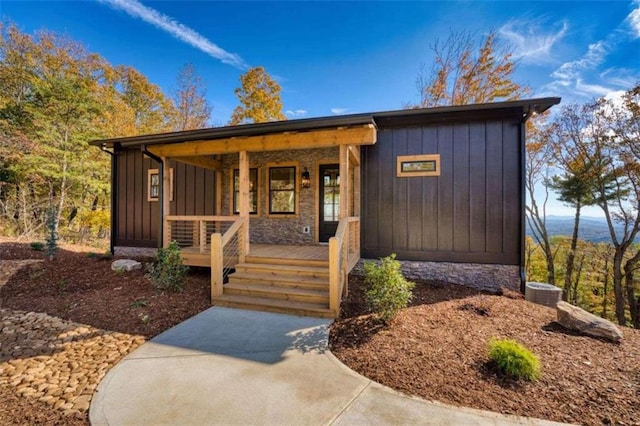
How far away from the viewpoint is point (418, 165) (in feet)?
20.0

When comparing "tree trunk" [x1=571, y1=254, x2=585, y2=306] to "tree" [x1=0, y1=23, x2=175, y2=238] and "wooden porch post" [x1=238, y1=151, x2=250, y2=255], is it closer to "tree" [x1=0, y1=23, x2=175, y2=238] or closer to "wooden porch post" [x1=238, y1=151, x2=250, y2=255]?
"wooden porch post" [x1=238, y1=151, x2=250, y2=255]

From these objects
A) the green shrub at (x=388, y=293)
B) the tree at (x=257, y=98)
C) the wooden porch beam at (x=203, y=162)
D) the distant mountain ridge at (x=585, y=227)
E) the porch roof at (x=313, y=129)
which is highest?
the tree at (x=257, y=98)

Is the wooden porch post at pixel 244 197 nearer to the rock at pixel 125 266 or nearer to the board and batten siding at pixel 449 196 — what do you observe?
the board and batten siding at pixel 449 196

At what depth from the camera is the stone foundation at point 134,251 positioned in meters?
8.39

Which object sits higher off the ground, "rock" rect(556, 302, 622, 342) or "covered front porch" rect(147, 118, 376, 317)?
"covered front porch" rect(147, 118, 376, 317)

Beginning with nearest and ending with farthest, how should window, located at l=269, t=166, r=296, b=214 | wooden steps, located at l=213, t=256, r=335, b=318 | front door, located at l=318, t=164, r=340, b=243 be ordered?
wooden steps, located at l=213, t=256, r=335, b=318
front door, located at l=318, t=164, r=340, b=243
window, located at l=269, t=166, r=296, b=214

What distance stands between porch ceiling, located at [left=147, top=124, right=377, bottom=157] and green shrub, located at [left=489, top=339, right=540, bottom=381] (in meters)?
3.37

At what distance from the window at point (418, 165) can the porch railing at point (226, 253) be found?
3702 millimetres

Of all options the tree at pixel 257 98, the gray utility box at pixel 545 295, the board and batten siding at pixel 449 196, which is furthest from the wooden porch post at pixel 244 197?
the tree at pixel 257 98

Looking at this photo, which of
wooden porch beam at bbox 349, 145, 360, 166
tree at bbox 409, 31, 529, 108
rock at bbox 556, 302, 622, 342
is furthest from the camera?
tree at bbox 409, 31, 529, 108

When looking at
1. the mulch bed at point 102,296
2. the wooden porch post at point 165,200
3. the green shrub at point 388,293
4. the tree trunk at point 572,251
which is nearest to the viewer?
the green shrub at point 388,293

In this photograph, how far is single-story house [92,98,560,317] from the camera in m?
4.76

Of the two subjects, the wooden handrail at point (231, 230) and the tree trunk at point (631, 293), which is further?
the tree trunk at point (631, 293)

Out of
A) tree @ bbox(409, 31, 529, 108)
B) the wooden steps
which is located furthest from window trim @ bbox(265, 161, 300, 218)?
tree @ bbox(409, 31, 529, 108)
